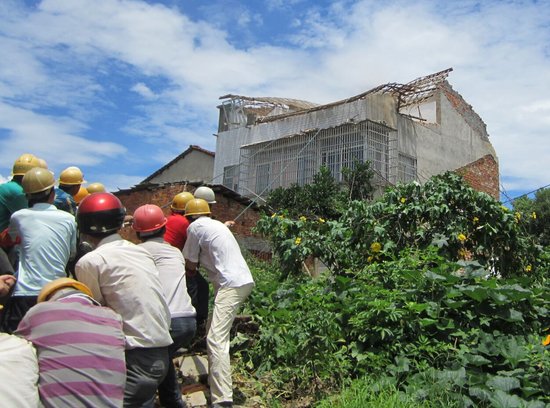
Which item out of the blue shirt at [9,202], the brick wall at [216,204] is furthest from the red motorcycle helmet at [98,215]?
the brick wall at [216,204]

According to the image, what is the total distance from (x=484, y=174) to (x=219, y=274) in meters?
17.0

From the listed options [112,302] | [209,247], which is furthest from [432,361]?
[112,302]

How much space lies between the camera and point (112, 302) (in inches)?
116

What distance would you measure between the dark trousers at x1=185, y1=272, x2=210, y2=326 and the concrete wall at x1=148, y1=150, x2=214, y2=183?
15788 millimetres

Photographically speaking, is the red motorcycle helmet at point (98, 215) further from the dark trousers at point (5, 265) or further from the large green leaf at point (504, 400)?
the large green leaf at point (504, 400)

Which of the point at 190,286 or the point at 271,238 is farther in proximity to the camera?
the point at 271,238

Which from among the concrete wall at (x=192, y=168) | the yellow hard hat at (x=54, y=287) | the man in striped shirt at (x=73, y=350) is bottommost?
the man in striped shirt at (x=73, y=350)

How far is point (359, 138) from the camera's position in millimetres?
15906

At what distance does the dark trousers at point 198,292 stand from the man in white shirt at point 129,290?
1.76m

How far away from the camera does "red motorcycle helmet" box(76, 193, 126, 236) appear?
3.08m

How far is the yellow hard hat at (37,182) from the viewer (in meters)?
3.78

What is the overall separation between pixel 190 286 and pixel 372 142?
11794mm

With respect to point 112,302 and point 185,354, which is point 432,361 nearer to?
point 185,354

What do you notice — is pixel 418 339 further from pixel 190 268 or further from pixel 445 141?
pixel 445 141
